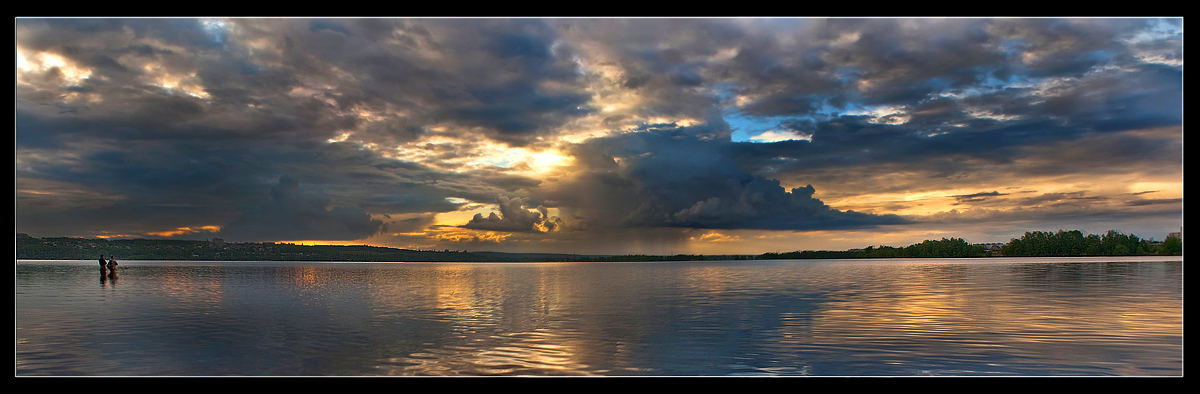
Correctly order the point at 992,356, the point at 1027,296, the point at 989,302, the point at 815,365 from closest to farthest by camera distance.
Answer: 1. the point at 815,365
2. the point at 992,356
3. the point at 989,302
4. the point at 1027,296

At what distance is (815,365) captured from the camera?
17953 millimetres
